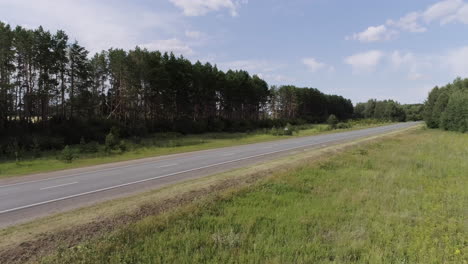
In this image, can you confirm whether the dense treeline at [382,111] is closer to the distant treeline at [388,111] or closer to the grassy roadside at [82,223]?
the distant treeline at [388,111]

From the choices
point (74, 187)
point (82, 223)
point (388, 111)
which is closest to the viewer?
point (82, 223)

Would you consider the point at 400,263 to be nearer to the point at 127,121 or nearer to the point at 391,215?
the point at 391,215

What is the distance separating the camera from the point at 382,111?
162875 mm

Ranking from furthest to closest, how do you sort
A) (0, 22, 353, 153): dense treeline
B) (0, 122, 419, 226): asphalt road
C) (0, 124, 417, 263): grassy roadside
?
1. (0, 22, 353, 153): dense treeline
2. (0, 122, 419, 226): asphalt road
3. (0, 124, 417, 263): grassy roadside

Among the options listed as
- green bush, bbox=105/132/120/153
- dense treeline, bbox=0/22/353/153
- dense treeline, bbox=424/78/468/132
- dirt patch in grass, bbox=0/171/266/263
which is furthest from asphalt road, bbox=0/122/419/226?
dense treeline, bbox=424/78/468/132

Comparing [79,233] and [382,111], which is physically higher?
[382,111]

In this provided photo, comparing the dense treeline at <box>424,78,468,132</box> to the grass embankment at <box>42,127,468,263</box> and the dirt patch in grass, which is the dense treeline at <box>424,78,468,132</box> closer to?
the grass embankment at <box>42,127,468,263</box>

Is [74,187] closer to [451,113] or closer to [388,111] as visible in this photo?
[451,113]

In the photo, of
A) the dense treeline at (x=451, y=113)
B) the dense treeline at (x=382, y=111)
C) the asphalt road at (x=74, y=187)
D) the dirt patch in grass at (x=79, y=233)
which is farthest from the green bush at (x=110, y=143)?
the dense treeline at (x=382, y=111)

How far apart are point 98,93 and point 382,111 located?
163 m

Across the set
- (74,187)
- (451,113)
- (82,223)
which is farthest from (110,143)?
(451,113)

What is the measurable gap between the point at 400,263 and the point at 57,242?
6.42m

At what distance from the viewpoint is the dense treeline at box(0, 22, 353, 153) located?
3138cm

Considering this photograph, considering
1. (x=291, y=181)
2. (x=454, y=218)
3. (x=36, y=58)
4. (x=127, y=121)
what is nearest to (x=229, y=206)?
(x=291, y=181)
